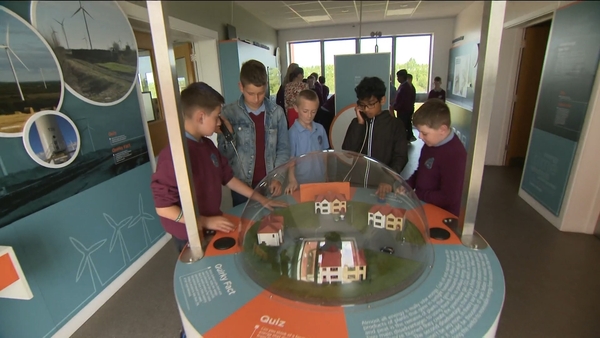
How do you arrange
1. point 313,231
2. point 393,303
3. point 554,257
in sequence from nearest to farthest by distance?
point 393,303, point 313,231, point 554,257

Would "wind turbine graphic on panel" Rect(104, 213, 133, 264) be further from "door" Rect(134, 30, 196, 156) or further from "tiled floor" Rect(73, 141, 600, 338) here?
"door" Rect(134, 30, 196, 156)

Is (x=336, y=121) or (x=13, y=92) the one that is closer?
(x=13, y=92)

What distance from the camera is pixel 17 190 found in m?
1.79

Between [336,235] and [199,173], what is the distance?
0.79 m

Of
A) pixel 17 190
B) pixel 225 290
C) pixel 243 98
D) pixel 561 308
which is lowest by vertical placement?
pixel 561 308

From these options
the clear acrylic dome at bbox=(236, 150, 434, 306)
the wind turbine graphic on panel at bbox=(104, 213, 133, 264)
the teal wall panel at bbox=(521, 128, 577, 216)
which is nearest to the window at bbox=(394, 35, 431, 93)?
the teal wall panel at bbox=(521, 128, 577, 216)

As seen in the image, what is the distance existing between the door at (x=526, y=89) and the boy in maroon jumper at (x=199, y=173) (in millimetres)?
5061

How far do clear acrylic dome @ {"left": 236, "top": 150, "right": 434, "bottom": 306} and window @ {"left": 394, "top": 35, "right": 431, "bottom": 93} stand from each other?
530cm

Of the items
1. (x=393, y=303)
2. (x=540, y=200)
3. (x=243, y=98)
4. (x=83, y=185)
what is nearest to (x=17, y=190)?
(x=83, y=185)

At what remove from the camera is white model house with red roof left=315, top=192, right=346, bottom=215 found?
64.4 inches

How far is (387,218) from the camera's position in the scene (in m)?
1.43

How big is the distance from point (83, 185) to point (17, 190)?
0.48 metres

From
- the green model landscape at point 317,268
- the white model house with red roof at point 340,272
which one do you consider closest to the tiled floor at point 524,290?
the green model landscape at point 317,268

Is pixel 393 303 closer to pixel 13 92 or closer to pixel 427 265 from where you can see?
pixel 427 265
